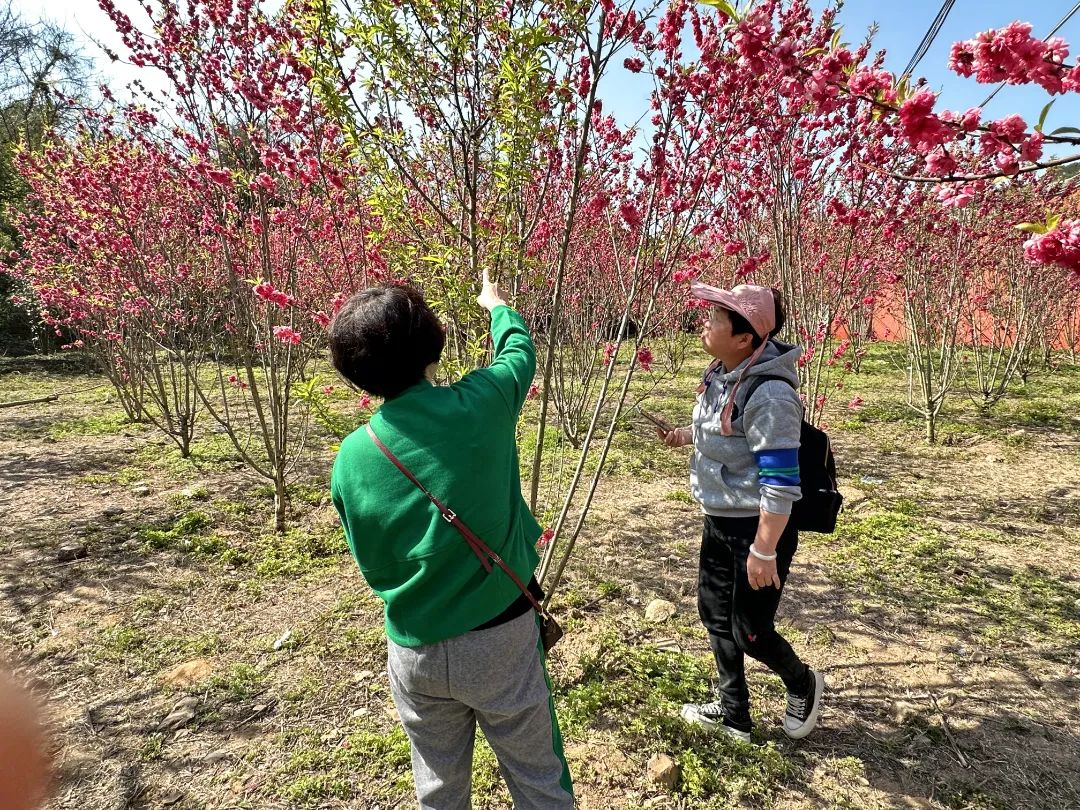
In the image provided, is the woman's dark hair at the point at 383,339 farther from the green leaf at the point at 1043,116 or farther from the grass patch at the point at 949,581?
the grass patch at the point at 949,581

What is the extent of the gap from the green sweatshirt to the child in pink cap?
838 millimetres

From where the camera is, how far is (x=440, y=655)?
4.18 ft

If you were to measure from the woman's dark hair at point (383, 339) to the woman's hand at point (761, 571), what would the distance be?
119cm

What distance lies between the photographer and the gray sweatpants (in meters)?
1.28

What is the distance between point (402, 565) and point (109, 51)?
160 inches

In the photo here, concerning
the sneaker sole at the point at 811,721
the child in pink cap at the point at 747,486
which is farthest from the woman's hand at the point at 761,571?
the sneaker sole at the point at 811,721

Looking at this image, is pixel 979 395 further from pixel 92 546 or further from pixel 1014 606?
pixel 92 546

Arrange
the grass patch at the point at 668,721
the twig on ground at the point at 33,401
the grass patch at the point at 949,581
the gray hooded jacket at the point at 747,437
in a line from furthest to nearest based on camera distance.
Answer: the twig on ground at the point at 33,401
the grass patch at the point at 949,581
the grass patch at the point at 668,721
the gray hooded jacket at the point at 747,437

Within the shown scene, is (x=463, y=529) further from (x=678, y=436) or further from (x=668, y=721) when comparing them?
(x=668, y=721)

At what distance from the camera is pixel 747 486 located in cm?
184

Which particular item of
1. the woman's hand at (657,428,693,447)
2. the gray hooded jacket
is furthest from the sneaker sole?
the woman's hand at (657,428,693,447)

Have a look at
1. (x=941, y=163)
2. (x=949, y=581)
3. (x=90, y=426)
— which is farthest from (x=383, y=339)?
(x=90, y=426)

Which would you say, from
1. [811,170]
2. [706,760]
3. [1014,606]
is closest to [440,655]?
[706,760]

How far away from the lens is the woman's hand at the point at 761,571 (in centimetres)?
177
